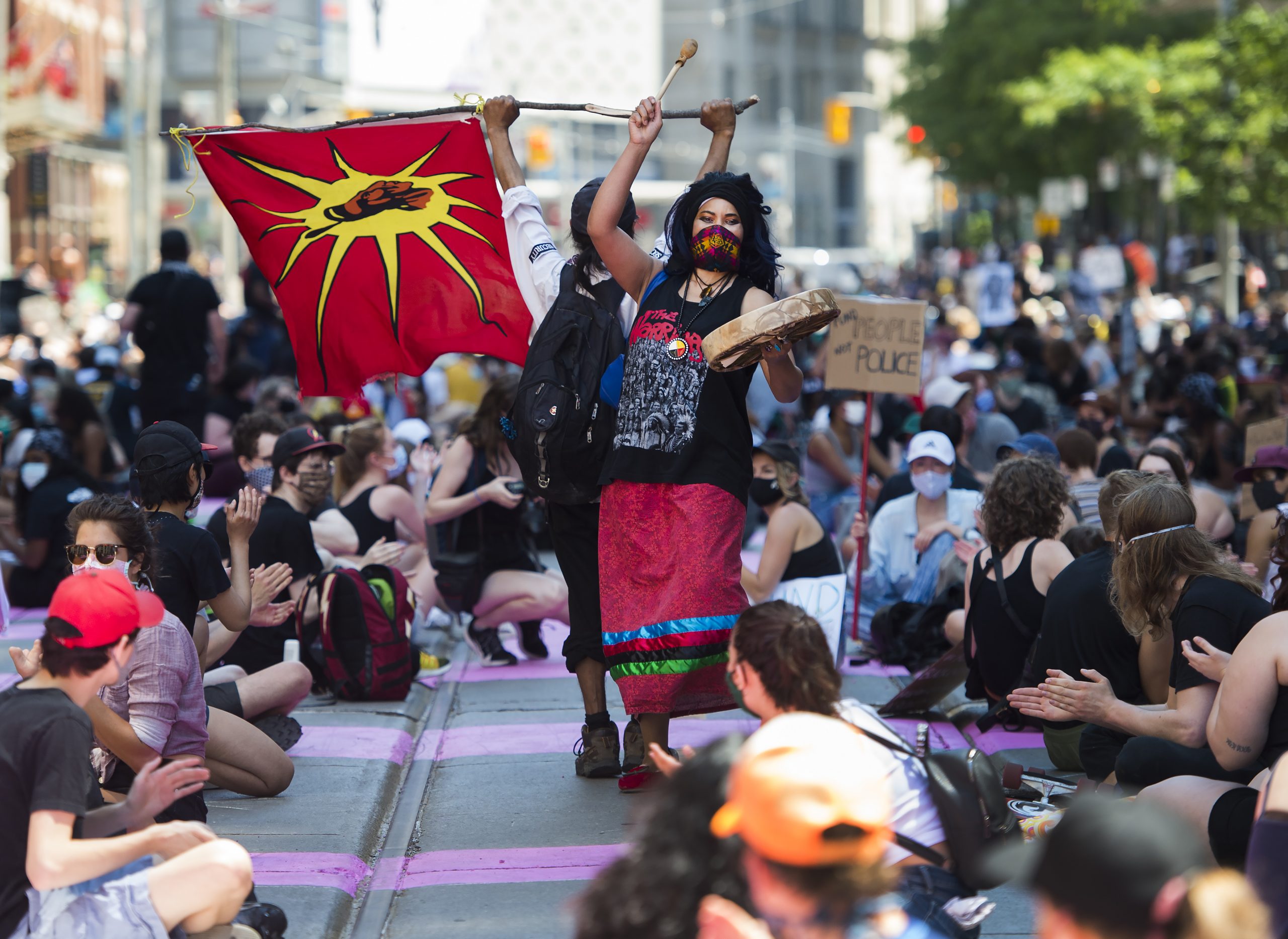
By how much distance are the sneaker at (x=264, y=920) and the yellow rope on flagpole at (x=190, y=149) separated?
261cm

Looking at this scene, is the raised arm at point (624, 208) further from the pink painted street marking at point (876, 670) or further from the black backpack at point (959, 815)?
the pink painted street marking at point (876, 670)

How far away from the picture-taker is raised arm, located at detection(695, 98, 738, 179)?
5539mm

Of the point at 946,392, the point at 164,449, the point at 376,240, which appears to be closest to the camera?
the point at 164,449

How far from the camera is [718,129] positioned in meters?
5.64

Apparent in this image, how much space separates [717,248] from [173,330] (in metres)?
7.19

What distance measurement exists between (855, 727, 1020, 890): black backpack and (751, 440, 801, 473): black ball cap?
4.14 metres

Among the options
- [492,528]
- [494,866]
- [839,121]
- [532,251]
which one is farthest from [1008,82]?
[494,866]

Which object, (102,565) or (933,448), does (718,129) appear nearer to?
(102,565)

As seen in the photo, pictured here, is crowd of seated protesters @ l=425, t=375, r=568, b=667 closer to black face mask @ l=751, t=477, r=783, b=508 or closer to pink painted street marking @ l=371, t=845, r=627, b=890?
black face mask @ l=751, t=477, r=783, b=508

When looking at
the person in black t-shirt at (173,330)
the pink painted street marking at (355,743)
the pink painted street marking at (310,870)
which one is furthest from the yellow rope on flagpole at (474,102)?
the person in black t-shirt at (173,330)

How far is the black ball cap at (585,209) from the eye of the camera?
5707 mm

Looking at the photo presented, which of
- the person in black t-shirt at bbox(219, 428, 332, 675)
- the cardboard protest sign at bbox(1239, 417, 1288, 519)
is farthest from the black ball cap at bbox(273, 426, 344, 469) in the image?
the cardboard protest sign at bbox(1239, 417, 1288, 519)

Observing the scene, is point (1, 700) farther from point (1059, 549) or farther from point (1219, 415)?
point (1219, 415)

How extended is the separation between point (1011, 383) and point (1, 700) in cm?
1006
